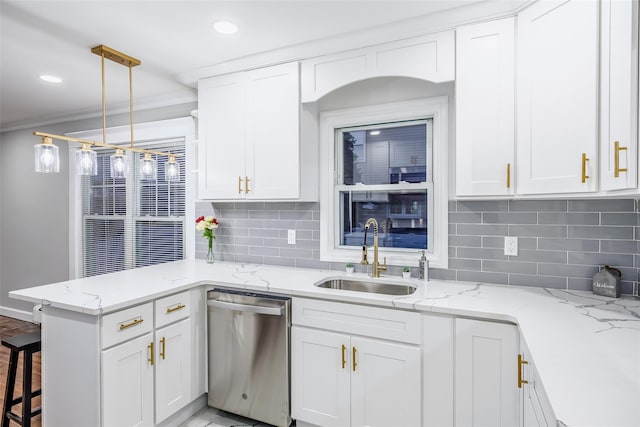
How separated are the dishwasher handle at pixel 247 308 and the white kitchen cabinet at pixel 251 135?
0.80 meters

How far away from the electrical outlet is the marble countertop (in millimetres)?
217

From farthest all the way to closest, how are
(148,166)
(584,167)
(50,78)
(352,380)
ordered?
(50,78) → (148,166) → (352,380) → (584,167)

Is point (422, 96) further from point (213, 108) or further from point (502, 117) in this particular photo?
point (213, 108)

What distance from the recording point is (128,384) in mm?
1966

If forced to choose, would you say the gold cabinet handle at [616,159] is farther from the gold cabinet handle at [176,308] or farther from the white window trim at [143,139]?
the white window trim at [143,139]

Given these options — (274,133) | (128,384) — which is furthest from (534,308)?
(128,384)

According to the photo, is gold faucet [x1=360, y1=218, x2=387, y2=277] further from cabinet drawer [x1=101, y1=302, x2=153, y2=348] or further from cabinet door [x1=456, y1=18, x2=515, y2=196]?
cabinet drawer [x1=101, y1=302, x2=153, y2=348]

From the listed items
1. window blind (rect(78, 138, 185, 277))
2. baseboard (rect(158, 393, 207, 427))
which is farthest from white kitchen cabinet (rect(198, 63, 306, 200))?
baseboard (rect(158, 393, 207, 427))

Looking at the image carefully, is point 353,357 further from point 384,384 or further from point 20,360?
point 20,360

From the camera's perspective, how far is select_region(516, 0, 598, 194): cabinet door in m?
1.60

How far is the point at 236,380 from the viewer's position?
7.75 feet

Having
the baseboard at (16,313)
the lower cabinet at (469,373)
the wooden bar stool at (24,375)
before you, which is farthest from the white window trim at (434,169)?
the baseboard at (16,313)

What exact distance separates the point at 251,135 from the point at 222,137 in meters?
0.28

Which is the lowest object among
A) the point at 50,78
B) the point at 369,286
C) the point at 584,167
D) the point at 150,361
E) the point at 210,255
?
the point at 150,361
